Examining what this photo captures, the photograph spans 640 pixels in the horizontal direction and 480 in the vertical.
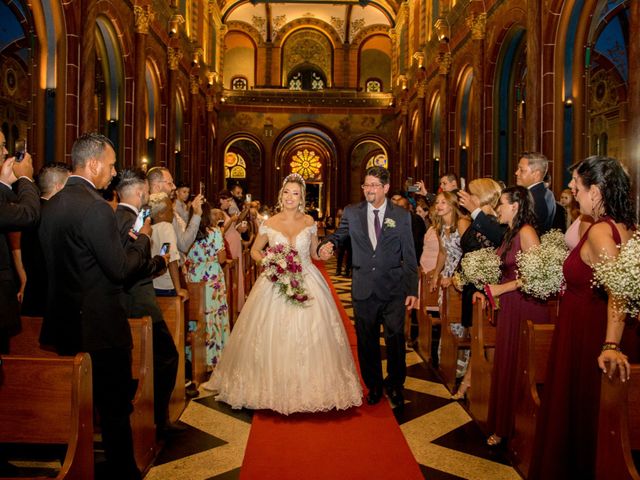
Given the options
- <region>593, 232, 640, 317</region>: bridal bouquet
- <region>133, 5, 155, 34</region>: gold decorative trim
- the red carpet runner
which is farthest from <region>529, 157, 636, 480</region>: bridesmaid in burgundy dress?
<region>133, 5, 155, 34</region>: gold decorative trim

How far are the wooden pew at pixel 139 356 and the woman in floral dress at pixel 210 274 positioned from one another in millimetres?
2452

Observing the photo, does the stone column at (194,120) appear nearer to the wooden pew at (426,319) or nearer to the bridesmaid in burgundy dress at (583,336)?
the wooden pew at (426,319)

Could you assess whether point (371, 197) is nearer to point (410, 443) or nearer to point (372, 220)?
point (372, 220)

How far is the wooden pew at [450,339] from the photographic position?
19.5 ft

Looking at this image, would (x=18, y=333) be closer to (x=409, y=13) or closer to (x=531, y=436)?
(x=531, y=436)

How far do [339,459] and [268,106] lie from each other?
2466cm

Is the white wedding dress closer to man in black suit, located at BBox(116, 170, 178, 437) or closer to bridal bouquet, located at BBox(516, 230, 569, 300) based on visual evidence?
man in black suit, located at BBox(116, 170, 178, 437)

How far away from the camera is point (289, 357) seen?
16.5ft

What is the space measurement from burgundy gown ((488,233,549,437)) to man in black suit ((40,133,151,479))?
2747 millimetres

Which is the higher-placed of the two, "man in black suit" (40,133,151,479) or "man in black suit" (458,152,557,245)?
"man in black suit" (458,152,557,245)

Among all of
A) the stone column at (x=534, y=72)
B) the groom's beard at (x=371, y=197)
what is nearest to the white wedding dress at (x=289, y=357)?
the groom's beard at (x=371, y=197)

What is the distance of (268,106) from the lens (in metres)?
27.4

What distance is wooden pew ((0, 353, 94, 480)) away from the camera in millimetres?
2633

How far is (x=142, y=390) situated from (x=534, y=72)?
28.8 feet
